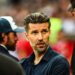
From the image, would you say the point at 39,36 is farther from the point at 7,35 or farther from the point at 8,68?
the point at 8,68

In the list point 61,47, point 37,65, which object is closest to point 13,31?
point 37,65

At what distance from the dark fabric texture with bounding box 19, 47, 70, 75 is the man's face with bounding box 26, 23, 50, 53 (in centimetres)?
10

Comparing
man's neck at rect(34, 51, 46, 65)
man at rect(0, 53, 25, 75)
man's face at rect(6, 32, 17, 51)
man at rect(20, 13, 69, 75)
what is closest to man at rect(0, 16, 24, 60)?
man's face at rect(6, 32, 17, 51)

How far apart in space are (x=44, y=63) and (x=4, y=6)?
946 cm

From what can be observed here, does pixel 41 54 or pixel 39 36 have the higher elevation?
pixel 39 36

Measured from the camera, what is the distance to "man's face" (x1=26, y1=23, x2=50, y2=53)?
13.6 feet

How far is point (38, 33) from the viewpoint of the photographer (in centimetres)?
423

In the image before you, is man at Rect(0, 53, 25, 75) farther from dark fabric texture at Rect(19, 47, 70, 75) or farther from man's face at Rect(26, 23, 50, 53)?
man's face at Rect(26, 23, 50, 53)

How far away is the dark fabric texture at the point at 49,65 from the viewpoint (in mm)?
3840

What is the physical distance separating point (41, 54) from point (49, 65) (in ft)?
1.02

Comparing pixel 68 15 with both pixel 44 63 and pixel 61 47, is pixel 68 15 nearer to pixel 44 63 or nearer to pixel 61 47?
pixel 61 47

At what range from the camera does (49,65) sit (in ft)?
12.8

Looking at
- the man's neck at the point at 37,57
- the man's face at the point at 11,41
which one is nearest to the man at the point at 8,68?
the man's neck at the point at 37,57

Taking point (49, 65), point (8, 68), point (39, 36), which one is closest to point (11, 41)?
Result: point (39, 36)
